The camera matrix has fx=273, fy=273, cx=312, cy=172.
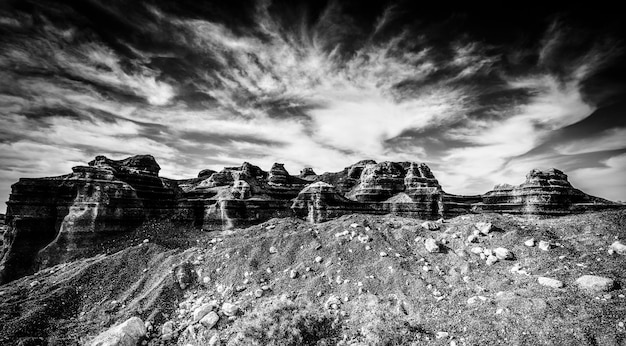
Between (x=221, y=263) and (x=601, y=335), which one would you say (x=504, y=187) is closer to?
(x=601, y=335)

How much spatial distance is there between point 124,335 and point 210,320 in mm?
2500

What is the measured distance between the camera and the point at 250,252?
13.7 meters

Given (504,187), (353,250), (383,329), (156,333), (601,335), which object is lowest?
(156,333)

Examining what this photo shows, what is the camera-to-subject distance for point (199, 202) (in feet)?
73.8

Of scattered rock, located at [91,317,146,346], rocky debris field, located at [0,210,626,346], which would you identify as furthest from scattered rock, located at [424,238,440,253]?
scattered rock, located at [91,317,146,346]

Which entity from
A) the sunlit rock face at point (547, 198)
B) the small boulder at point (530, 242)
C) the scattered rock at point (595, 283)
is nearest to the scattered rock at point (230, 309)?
the scattered rock at point (595, 283)

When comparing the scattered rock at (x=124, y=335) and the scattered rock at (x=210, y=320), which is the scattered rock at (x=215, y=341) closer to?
the scattered rock at (x=210, y=320)

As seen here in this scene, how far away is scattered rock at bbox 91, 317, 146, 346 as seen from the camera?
26.0ft

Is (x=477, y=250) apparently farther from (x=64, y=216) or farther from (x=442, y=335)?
(x=64, y=216)

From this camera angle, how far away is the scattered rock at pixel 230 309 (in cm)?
902

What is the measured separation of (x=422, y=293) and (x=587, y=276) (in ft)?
15.4

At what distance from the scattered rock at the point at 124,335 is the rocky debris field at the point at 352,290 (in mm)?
32

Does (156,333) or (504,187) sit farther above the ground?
(504,187)

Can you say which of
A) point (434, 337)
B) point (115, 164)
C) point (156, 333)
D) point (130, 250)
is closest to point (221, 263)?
point (156, 333)
